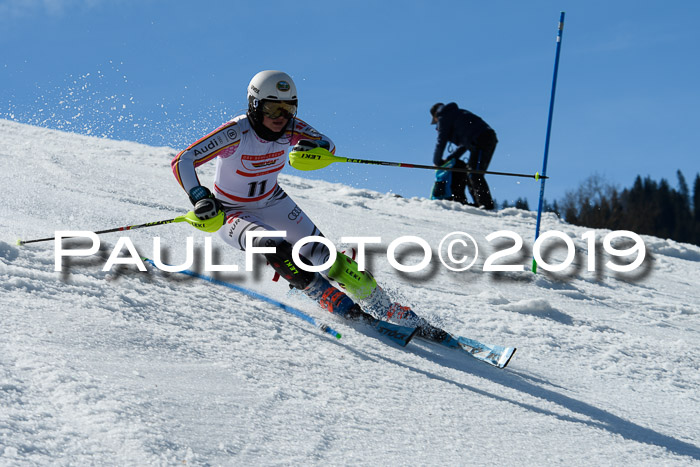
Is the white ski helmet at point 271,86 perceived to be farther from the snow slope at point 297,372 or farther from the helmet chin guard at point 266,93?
the snow slope at point 297,372

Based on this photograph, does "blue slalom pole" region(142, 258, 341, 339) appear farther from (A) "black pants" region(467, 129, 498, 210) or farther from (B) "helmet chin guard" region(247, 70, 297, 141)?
(A) "black pants" region(467, 129, 498, 210)

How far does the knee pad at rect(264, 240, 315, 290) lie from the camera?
3889mm

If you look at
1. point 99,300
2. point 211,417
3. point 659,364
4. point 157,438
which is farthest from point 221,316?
point 659,364

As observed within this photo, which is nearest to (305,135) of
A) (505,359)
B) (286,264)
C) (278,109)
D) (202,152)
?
(278,109)

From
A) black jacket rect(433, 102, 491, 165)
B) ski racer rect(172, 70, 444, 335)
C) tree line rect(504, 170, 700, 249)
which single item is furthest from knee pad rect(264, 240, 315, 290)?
tree line rect(504, 170, 700, 249)

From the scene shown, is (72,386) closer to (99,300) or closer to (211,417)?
(211,417)

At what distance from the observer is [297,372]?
2.99 meters

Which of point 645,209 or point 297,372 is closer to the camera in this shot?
point 297,372

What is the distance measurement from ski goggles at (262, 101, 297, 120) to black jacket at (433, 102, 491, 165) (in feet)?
23.1

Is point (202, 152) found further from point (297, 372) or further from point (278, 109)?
point (297, 372)

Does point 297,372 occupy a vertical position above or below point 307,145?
below

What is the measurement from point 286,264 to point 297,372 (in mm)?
1011

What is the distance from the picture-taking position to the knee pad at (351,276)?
4.09 meters

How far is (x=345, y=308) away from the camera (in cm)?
402
